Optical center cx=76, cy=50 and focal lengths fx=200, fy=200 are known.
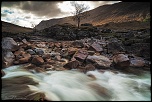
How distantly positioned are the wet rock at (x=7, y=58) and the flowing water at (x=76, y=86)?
16.5 inches

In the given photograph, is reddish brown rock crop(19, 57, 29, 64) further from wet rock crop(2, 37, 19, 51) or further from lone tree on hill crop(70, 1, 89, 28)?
lone tree on hill crop(70, 1, 89, 28)

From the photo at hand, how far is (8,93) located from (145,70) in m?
8.50

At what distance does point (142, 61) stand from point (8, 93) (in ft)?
31.4

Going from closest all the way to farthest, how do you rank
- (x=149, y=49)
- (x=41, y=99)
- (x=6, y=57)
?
1. (x=41, y=99)
2. (x=6, y=57)
3. (x=149, y=49)

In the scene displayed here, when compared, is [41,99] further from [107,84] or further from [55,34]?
[55,34]

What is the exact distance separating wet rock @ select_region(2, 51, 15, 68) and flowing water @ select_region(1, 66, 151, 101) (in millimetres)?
420

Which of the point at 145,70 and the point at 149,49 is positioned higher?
the point at 149,49

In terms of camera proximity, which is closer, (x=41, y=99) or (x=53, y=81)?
(x=41, y=99)

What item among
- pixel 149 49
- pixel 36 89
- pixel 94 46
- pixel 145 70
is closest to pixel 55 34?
pixel 94 46

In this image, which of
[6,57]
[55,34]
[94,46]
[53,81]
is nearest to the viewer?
[53,81]

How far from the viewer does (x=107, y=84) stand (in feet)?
30.7

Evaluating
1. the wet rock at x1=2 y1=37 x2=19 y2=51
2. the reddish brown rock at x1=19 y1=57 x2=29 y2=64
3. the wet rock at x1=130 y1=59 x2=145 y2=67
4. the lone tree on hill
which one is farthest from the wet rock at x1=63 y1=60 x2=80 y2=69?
the lone tree on hill

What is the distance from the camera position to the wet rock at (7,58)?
445 inches

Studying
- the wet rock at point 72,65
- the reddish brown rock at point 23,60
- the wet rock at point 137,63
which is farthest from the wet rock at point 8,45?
the wet rock at point 137,63
